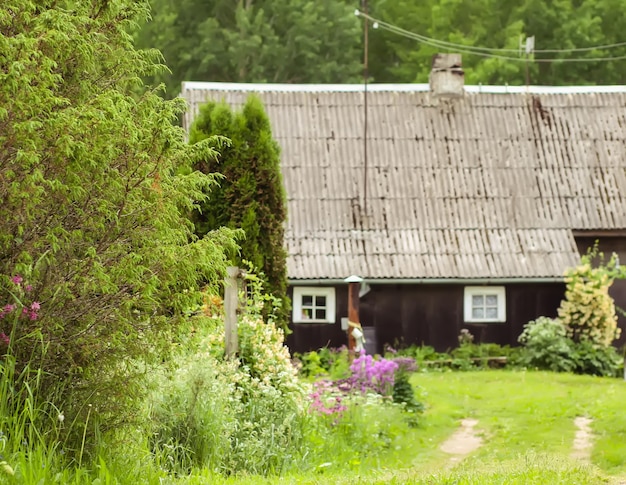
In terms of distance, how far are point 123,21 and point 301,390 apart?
15.2 ft

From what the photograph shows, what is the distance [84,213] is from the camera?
7.37 m

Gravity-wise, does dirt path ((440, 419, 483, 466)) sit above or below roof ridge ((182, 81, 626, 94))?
below

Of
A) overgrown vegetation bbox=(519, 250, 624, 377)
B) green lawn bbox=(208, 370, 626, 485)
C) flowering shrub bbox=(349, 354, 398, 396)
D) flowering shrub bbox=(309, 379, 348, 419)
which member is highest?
overgrown vegetation bbox=(519, 250, 624, 377)

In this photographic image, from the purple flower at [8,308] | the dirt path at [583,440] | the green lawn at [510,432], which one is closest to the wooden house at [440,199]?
the green lawn at [510,432]

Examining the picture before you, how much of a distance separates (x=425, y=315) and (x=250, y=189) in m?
8.22

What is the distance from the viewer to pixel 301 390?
37.0 ft

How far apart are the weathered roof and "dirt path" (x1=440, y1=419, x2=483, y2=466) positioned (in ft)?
24.2

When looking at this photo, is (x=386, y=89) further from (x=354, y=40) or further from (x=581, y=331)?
(x=354, y=40)

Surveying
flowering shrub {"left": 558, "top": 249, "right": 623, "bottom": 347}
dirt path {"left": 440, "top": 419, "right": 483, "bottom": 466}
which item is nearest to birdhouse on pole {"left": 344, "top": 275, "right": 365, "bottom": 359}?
dirt path {"left": 440, "top": 419, "right": 483, "bottom": 466}

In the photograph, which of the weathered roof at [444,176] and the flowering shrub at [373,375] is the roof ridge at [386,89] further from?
the flowering shrub at [373,375]

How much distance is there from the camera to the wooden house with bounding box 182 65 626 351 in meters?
22.0

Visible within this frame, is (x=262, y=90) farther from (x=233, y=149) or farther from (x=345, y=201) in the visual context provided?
(x=233, y=149)

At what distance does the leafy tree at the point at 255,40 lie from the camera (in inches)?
1453

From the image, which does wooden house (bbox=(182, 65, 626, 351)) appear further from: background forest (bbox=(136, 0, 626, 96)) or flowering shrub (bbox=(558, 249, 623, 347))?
background forest (bbox=(136, 0, 626, 96))
